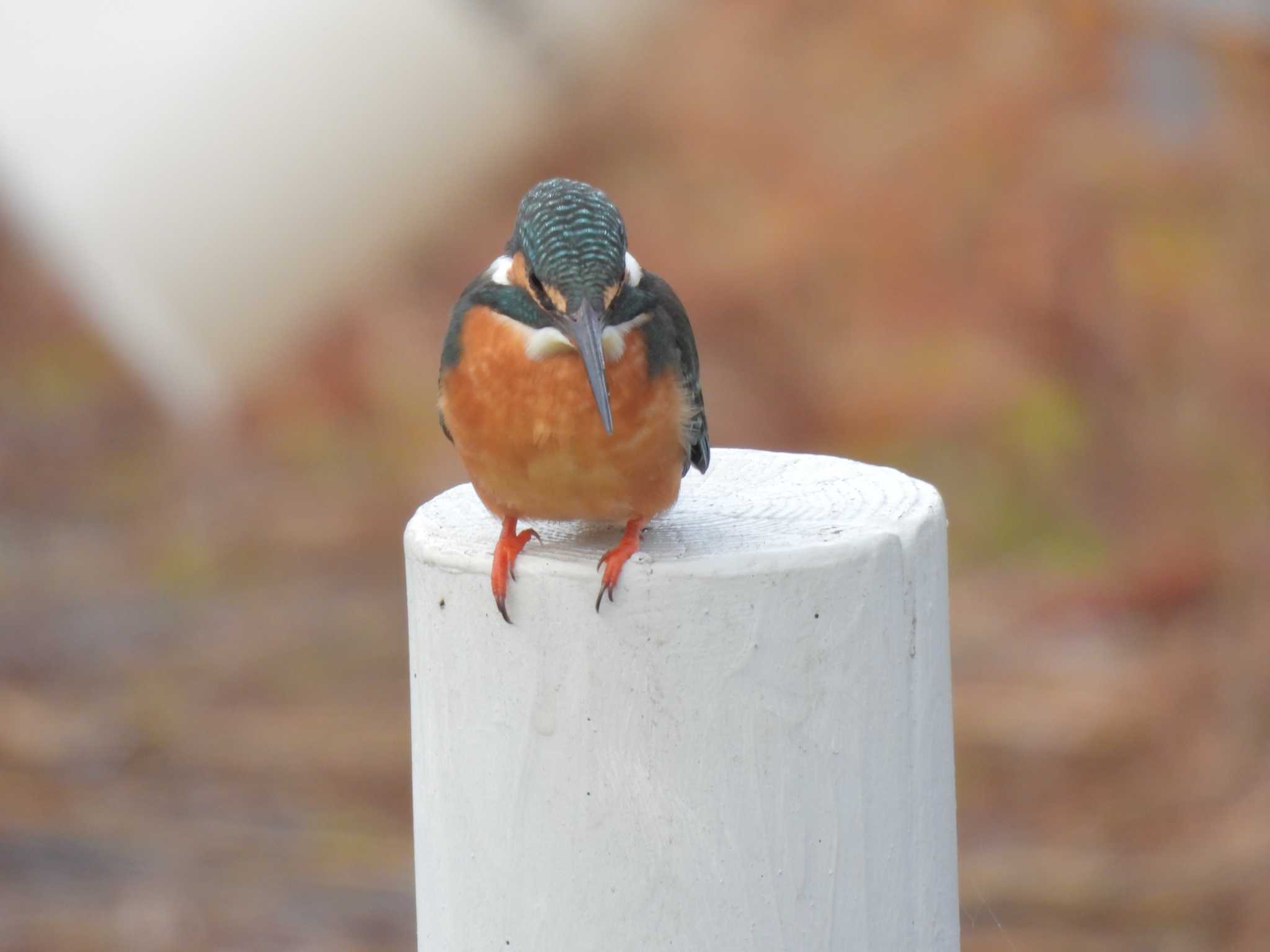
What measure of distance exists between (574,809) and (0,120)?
3.39 m

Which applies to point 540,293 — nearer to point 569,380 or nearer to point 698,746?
point 569,380

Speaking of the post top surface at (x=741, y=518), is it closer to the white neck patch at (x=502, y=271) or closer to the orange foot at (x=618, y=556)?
the orange foot at (x=618, y=556)

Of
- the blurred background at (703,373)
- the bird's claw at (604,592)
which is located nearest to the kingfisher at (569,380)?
the bird's claw at (604,592)

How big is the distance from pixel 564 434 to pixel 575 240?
32 cm

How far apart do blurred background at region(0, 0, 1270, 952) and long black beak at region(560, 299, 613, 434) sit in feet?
7.97

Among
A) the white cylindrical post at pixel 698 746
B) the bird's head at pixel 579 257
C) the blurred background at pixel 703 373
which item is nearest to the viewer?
the white cylindrical post at pixel 698 746

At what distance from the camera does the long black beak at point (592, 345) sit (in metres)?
2.54

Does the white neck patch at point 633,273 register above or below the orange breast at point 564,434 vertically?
above

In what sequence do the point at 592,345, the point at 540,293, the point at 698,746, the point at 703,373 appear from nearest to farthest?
1. the point at 698,746
2. the point at 592,345
3. the point at 540,293
4. the point at 703,373

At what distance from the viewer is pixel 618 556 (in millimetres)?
2467

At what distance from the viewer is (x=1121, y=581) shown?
806cm

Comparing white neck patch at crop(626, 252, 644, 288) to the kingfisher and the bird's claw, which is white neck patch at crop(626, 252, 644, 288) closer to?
the kingfisher

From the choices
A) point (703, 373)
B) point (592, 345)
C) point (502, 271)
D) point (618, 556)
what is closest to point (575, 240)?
point (592, 345)

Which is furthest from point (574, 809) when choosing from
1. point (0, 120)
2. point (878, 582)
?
point (0, 120)
